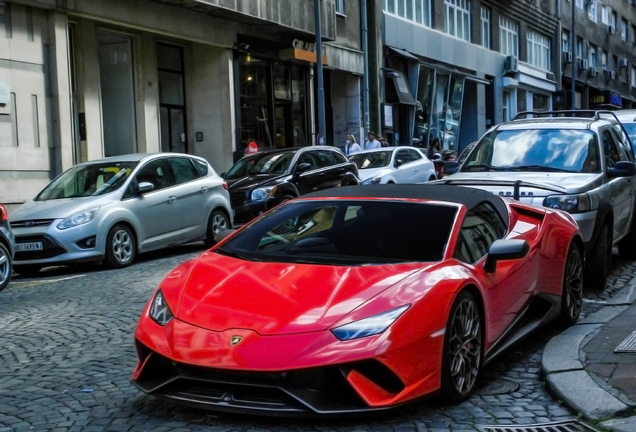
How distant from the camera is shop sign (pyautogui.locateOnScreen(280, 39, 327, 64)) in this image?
27.1 metres

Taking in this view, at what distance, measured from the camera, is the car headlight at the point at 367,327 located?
4312 millimetres

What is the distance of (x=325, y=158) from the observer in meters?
18.1

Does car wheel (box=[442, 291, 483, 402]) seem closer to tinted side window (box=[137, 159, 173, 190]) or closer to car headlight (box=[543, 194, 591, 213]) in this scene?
car headlight (box=[543, 194, 591, 213])

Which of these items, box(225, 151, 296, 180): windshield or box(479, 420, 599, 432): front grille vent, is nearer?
box(479, 420, 599, 432): front grille vent

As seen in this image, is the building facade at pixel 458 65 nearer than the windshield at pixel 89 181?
No

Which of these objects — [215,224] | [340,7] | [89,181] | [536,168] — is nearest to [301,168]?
[215,224]

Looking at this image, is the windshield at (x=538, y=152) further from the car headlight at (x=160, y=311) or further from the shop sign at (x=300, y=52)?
the shop sign at (x=300, y=52)

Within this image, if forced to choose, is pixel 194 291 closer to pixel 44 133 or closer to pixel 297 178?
pixel 297 178

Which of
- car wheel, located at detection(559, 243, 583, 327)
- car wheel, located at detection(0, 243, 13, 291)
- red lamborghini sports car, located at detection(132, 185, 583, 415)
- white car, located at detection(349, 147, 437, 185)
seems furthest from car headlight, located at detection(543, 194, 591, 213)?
white car, located at detection(349, 147, 437, 185)

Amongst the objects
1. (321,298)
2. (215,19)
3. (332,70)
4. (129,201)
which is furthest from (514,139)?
(332,70)

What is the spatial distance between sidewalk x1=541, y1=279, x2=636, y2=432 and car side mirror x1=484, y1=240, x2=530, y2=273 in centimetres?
76

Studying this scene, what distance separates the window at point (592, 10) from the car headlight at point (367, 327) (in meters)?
59.1

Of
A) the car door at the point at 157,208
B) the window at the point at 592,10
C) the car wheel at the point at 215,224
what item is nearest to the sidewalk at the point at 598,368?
the car door at the point at 157,208

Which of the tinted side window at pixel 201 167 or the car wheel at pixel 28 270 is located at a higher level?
the tinted side window at pixel 201 167
